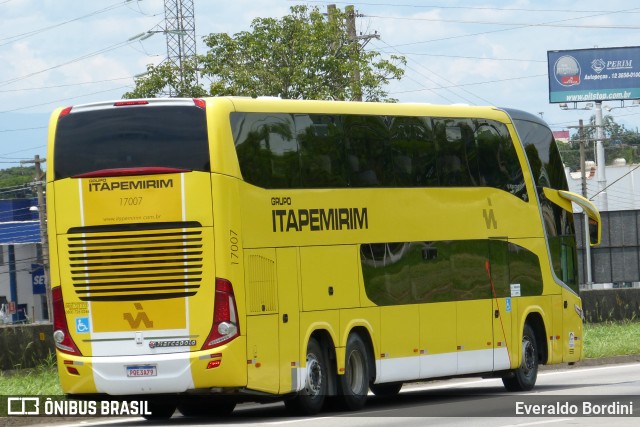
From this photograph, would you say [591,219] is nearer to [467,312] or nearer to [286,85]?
[467,312]

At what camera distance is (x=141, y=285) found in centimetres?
1841

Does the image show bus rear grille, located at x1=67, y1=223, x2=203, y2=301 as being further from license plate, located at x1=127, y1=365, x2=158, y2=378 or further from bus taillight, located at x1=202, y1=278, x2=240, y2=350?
license plate, located at x1=127, y1=365, x2=158, y2=378

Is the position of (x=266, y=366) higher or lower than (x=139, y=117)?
lower

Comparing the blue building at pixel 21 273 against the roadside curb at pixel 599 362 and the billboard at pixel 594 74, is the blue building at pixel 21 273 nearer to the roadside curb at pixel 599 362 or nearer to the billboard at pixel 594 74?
the billboard at pixel 594 74

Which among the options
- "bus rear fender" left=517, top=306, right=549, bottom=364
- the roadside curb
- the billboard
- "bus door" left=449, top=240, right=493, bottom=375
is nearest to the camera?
"bus door" left=449, top=240, right=493, bottom=375

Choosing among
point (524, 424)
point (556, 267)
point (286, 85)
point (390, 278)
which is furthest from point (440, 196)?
point (286, 85)

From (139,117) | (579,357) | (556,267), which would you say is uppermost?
(139,117)

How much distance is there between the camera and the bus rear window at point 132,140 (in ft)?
60.5

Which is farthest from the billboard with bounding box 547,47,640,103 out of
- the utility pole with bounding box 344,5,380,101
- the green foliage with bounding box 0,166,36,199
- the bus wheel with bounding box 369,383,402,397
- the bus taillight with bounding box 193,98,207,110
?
the bus taillight with bounding box 193,98,207,110

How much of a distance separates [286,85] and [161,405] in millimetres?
35187

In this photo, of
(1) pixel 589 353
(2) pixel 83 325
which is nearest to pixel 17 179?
(1) pixel 589 353

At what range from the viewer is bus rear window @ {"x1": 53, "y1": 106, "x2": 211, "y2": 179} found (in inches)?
726

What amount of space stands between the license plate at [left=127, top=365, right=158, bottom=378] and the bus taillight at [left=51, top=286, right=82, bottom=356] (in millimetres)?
835

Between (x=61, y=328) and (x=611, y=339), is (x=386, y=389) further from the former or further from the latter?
(x=611, y=339)
